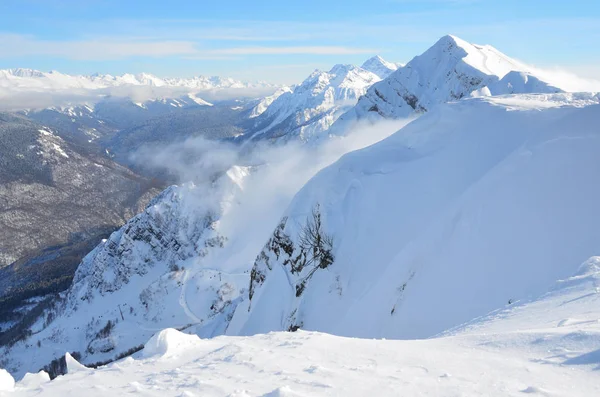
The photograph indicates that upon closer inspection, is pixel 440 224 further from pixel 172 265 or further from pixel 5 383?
pixel 172 265

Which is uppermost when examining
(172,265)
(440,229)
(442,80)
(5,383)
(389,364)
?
(442,80)

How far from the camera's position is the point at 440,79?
350 ft

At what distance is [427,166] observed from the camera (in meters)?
31.4

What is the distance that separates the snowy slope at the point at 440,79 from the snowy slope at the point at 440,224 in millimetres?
57721

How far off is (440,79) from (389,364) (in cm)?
10945

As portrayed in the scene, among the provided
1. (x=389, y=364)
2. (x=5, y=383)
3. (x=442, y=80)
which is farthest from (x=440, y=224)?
(x=442, y=80)

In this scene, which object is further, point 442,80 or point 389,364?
point 442,80

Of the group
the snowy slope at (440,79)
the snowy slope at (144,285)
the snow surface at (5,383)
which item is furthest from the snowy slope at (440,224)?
the snowy slope at (440,79)

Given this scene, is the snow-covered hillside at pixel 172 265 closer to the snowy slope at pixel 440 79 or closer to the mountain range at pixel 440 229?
the snowy slope at pixel 440 79

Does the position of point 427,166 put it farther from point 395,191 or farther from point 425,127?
point 425,127

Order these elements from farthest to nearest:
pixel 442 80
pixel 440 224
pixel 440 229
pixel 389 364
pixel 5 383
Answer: pixel 442 80 < pixel 440 224 < pixel 440 229 < pixel 389 364 < pixel 5 383

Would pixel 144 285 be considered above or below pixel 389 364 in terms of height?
below

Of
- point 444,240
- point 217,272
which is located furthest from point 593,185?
point 217,272

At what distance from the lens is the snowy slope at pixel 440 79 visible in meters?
95.1
